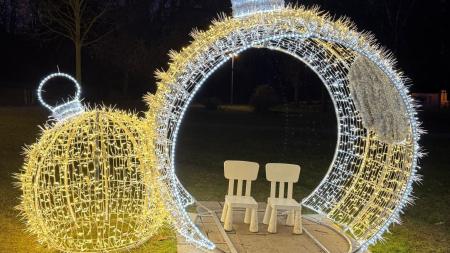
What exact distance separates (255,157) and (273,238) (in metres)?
7.33

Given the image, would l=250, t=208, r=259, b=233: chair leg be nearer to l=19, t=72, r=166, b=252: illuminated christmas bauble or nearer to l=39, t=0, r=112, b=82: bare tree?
l=19, t=72, r=166, b=252: illuminated christmas bauble

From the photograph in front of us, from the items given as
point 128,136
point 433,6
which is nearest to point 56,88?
point 433,6

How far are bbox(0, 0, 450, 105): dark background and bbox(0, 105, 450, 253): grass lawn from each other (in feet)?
16.9

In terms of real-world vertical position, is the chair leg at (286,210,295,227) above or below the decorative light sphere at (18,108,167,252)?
below

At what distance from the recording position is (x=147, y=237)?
602 cm

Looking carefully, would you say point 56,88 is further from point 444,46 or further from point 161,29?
point 444,46

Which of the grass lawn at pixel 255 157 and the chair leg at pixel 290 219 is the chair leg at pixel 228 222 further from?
the chair leg at pixel 290 219

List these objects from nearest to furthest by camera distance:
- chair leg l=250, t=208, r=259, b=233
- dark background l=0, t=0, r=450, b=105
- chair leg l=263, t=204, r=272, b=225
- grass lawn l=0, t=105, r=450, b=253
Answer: chair leg l=250, t=208, r=259, b=233 → grass lawn l=0, t=105, r=450, b=253 → chair leg l=263, t=204, r=272, b=225 → dark background l=0, t=0, r=450, b=105

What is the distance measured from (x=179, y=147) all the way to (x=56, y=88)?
61.7ft

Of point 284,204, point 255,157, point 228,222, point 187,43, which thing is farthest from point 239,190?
point 187,43

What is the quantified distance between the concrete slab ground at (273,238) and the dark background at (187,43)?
17923mm

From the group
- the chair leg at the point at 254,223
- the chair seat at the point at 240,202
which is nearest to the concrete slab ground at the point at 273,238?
the chair leg at the point at 254,223

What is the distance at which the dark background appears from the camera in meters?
27.0

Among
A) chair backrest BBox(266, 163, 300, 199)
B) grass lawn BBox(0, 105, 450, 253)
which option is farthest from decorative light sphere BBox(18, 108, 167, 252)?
chair backrest BBox(266, 163, 300, 199)
